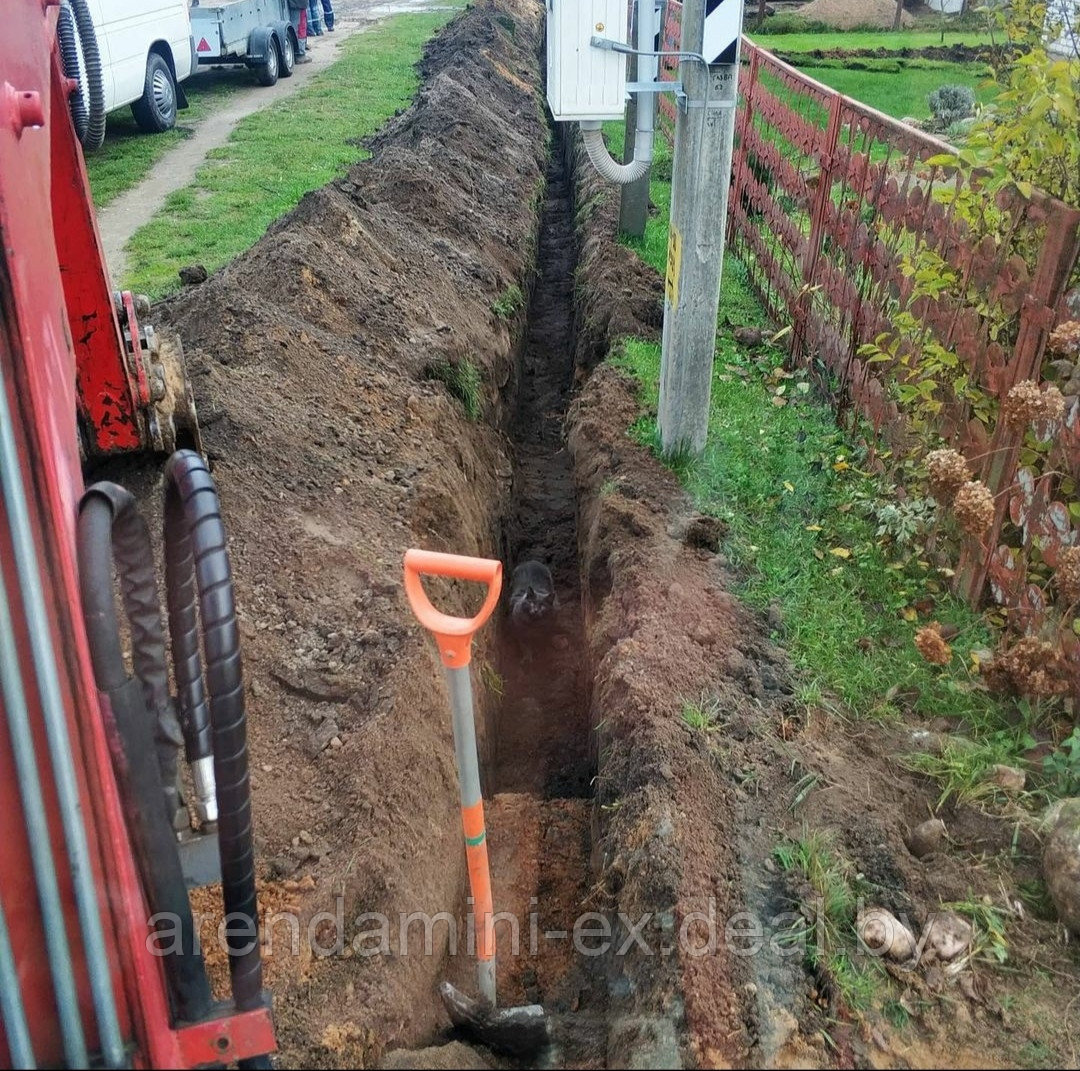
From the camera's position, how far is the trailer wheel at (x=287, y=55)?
17089 millimetres

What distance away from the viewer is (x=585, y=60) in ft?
13.7

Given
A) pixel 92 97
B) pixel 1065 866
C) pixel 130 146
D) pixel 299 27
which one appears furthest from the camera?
pixel 299 27

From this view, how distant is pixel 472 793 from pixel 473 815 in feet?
0.24

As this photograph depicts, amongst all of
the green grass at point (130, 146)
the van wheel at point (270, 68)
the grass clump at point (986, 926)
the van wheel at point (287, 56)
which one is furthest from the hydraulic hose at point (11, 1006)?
the van wheel at point (287, 56)

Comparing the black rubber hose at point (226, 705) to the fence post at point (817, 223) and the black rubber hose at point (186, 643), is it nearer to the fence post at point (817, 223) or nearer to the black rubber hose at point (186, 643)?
the black rubber hose at point (186, 643)

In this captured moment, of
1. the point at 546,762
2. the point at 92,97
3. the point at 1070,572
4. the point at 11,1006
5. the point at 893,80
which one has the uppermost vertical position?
the point at 92,97

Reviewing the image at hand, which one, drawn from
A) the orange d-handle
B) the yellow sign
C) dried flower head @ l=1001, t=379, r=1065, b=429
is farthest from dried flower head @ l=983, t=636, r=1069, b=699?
the yellow sign

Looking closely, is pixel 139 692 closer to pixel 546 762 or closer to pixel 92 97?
pixel 546 762

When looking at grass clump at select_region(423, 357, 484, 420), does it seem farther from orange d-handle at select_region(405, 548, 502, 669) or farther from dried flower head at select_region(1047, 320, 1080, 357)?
orange d-handle at select_region(405, 548, 502, 669)

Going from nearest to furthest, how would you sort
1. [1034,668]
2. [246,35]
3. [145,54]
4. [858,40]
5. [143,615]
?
[143,615] < [1034,668] < [145,54] < [246,35] < [858,40]

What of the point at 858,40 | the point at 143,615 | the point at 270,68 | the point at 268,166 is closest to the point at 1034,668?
the point at 143,615

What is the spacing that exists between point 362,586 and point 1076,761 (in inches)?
111

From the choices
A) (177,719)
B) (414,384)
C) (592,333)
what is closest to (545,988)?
(177,719)

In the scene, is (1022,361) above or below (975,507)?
above
